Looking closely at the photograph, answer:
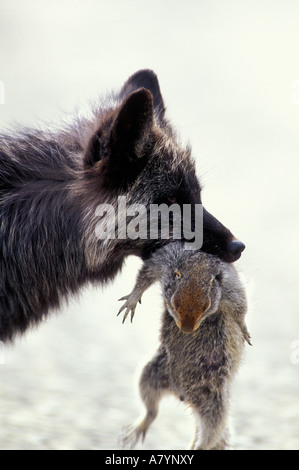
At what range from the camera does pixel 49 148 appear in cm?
654

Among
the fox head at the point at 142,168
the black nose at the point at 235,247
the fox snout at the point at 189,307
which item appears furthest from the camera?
the black nose at the point at 235,247

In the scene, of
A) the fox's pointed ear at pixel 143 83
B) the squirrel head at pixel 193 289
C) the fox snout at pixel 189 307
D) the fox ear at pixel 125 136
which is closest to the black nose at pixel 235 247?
the squirrel head at pixel 193 289

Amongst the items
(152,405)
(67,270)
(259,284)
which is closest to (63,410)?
(152,405)

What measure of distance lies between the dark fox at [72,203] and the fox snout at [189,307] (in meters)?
0.44

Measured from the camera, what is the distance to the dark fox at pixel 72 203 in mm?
6234

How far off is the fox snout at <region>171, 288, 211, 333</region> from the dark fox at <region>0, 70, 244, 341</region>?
44 cm

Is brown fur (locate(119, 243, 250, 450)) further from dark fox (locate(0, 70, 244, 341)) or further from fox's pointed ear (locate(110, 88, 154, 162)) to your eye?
fox's pointed ear (locate(110, 88, 154, 162))

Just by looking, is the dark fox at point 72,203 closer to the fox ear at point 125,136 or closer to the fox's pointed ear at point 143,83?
the fox ear at point 125,136

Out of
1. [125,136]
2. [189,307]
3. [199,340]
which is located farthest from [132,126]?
[199,340]

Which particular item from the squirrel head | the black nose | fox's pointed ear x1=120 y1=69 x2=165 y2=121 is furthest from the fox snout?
fox's pointed ear x1=120 y1=69 x2=165 y2=121

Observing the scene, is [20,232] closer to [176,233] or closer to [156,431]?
[176,233]

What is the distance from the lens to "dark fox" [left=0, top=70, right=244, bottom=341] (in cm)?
623

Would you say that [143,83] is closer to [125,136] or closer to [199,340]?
[125,136]

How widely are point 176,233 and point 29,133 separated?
1.49 m
